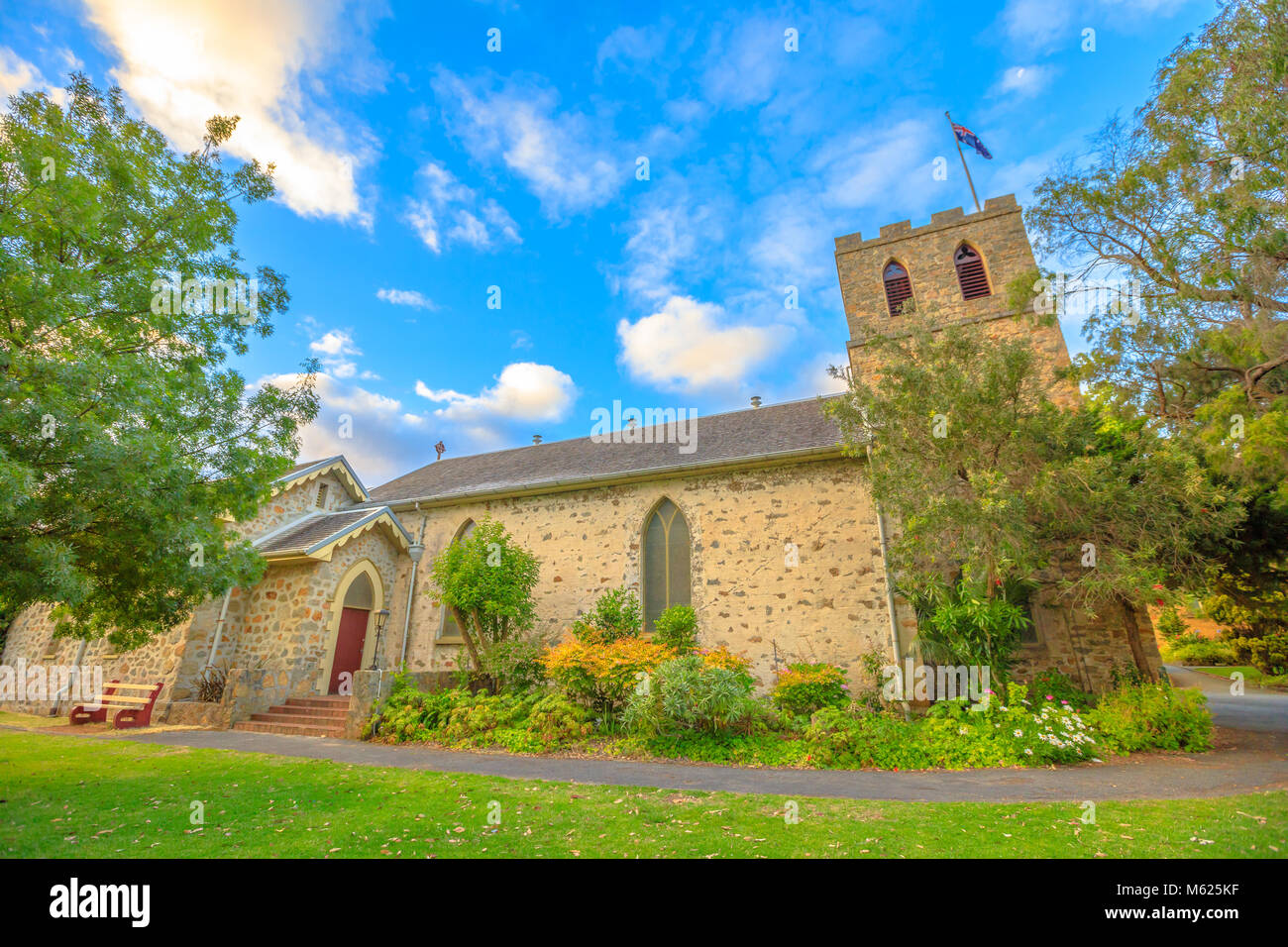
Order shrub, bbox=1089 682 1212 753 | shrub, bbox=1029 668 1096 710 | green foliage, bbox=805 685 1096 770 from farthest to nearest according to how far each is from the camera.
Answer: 1. shrub, bbox=1029 668 1096 710
2. shrub, bbox=1089 682 1212 753
3. green foliage, bbox=805 685 1096 770

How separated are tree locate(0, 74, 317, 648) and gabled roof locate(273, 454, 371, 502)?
8259mm

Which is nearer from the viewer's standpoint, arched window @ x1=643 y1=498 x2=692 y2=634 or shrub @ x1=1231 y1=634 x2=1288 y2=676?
arched window @ x1=643 y1=498 x2=692 y2=634

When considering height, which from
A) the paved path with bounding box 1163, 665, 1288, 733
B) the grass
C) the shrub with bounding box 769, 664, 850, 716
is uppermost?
the shrub with bounding box 769, 664, 850, 716

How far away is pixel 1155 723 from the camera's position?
346 inches

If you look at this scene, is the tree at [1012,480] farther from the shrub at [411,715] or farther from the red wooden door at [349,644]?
the red wooden door at [349,644]

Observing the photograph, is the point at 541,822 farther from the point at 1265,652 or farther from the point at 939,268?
the point at 1265,652

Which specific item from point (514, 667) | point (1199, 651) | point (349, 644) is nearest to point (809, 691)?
point (514, 667)

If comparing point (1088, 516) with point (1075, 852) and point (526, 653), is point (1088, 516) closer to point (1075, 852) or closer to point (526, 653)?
point (1075, 852)

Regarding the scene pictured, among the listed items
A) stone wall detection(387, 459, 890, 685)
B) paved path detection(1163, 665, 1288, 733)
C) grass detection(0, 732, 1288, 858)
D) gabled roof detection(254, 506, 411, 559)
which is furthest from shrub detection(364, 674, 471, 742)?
paved path detection(1163, 665, 1288, 733)

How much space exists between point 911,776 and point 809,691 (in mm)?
2746

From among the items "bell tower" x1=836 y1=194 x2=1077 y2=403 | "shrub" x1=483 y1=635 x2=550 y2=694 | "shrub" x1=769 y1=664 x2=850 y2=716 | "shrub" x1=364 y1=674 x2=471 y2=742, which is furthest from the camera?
"bell tower" x1=836 y1=194 x2=1077 y2=403

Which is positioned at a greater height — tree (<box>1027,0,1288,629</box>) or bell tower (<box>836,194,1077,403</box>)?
bell tower (<box>836,194,1077,403</box>)

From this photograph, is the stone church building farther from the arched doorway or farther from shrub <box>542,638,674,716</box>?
shrub <box>542,638,674,716</box>

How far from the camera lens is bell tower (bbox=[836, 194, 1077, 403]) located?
1478 cm
